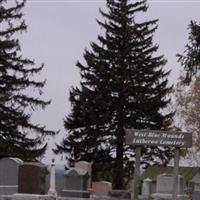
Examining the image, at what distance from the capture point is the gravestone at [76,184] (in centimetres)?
2523

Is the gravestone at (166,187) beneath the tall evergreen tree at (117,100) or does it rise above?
beneath

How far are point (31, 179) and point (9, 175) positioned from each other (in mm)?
3984

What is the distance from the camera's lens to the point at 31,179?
20.5 m

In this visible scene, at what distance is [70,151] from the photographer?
46094 millimetres

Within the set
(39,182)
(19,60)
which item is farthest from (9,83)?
(39,182)

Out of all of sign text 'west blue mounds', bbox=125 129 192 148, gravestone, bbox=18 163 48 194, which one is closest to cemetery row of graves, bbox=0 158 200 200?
gravestone, bbox=18 163 48 194

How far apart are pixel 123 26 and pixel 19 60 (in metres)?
10.7

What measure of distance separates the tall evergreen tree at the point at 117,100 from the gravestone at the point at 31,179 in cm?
2419

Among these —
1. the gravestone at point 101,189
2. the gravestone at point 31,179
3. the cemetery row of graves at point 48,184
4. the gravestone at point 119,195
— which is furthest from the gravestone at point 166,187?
the gravestone at point 31,179

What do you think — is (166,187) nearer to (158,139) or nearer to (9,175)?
(158,139)

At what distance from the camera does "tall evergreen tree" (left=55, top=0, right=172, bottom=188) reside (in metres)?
45.6

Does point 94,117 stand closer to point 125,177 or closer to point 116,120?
point 116,120

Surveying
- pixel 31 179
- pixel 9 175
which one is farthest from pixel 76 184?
pixel 31 179

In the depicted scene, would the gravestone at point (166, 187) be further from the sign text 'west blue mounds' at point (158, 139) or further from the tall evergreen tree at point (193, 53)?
the tall evergreen tree at point (193, 53)
